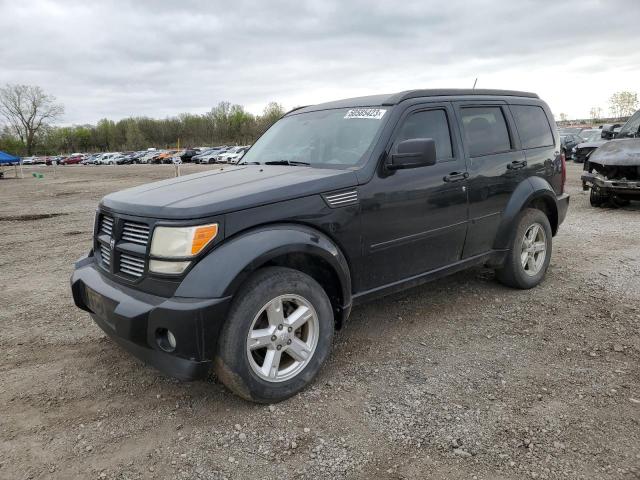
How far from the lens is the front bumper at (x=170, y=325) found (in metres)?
2.69

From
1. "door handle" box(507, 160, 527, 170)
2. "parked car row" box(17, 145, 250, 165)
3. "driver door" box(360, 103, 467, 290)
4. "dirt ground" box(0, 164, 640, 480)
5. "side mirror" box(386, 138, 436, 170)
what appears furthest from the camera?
"parked car row" box(17, 145, 250, 165)

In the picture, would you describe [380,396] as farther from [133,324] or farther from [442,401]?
[133,324]

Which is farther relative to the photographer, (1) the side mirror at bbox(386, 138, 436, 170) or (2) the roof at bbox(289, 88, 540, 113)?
(2) the roof at bbox(289, 88, 540, 113)

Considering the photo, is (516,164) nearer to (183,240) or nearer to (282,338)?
(282,338)

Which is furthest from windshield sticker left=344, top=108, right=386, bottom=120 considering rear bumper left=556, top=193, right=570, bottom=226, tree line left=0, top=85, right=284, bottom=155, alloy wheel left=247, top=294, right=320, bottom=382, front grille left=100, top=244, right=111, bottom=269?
tree line left=0, top=85, right=284, bottom=155

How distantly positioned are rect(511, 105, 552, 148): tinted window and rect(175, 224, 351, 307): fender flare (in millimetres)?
2849

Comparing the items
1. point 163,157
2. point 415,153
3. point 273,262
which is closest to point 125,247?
point 273,262

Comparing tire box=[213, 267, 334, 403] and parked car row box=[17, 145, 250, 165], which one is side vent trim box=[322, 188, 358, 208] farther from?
parked car row box=[17, 145, 250, 165]

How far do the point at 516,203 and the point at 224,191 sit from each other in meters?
2.94

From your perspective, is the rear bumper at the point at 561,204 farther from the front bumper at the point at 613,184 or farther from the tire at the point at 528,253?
the front bumper at the point at 613,184

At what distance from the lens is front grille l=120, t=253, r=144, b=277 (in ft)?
9.65

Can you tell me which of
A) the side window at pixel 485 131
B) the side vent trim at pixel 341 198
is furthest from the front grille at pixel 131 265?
the side window at pixel 485 131

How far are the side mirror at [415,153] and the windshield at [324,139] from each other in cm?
28

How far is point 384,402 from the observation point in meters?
3.07
